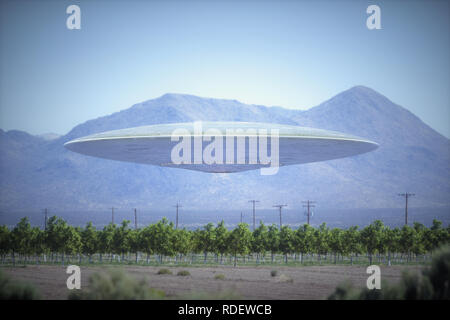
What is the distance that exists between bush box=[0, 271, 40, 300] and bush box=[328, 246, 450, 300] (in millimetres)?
12892

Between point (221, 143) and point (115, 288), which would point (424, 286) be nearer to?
point (115, 288)

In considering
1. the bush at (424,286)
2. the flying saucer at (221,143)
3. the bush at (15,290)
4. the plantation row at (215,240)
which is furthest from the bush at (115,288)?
the plantation row at (215,240)

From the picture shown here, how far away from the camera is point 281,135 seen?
27031 millimetres

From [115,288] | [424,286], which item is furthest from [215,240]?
[424,286]

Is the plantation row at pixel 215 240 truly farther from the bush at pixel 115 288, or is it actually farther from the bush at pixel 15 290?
the bush at pixel 115 288

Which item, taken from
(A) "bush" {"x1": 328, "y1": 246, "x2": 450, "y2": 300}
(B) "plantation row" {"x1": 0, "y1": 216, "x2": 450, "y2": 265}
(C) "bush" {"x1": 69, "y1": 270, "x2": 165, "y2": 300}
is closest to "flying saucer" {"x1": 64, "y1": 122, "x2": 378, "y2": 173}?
(C) "bush" {"x1": 69, "y1": 270, "x2": 165, "y2": 300}

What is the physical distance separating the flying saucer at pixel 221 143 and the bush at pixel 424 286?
35.3ft

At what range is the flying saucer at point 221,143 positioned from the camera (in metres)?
27.0

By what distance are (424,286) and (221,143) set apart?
14.1 metres

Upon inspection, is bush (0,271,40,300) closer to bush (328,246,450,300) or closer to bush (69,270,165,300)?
bush (69,270,165,300)

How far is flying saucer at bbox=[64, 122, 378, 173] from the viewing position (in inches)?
1064
